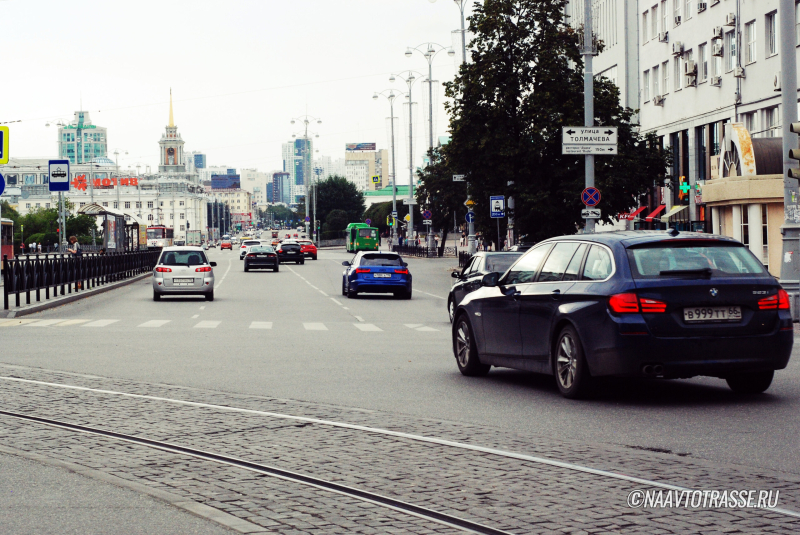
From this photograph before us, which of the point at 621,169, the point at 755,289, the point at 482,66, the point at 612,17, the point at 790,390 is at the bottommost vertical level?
the point at 790,390

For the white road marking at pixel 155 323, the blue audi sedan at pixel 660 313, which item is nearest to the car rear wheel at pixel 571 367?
the blue audi sedan at pixel 660 313

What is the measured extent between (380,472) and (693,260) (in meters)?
4.25

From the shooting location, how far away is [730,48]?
4500 cm

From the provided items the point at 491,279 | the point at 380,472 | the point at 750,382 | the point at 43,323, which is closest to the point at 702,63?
the point at 43,323

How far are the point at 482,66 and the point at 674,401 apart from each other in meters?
29.9

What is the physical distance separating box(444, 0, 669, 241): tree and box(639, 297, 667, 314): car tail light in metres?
28.5

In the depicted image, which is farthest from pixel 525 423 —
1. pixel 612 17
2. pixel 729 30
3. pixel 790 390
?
pixel 612 17

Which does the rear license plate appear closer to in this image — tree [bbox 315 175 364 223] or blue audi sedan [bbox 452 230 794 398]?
blue audi sedan [bbox 452 230 794 398]

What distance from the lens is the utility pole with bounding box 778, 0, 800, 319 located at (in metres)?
21.0

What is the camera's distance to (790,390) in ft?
36.3

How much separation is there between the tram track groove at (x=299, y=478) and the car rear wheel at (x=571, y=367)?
3.74 m

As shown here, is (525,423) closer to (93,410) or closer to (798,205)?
(93,410)

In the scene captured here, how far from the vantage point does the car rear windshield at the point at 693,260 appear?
9.97 m

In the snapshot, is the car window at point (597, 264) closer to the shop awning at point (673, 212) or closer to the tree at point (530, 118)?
the tree at point (530, 118)
